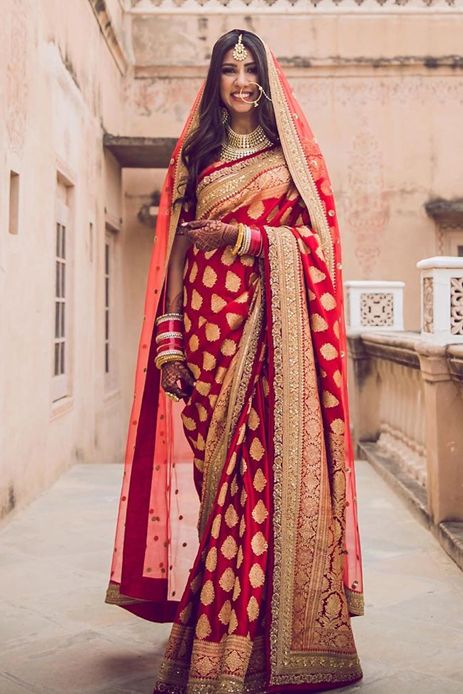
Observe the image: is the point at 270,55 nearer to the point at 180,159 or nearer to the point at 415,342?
the point at 180,159

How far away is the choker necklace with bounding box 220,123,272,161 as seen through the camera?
2504mm

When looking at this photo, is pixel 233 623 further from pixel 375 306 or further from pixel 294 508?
pixel 375 306

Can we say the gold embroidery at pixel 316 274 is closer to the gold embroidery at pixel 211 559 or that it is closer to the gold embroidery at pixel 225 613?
the gold embroidery at pixel 211 559

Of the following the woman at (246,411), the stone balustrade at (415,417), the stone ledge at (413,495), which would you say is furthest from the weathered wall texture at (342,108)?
the woman at (246,411)

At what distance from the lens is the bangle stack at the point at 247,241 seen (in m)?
2.36

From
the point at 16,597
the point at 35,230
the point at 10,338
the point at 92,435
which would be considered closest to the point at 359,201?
the point at 92,435

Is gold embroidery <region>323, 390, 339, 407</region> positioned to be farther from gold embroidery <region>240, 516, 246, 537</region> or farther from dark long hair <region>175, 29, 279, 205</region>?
dark long hair <region>175, 29, 279, 205</region>

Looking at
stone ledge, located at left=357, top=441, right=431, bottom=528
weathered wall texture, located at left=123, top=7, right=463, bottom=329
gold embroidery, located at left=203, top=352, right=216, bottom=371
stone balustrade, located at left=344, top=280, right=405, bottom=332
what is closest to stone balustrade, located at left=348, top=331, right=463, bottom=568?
stone ledge, located at left=357, top=441, right=431, bottom=528

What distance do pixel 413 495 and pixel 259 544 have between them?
Answer: 8.75 feet

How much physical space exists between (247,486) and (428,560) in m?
1.77

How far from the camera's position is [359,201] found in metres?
9.51

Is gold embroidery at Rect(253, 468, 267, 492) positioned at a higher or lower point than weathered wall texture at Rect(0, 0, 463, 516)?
lower

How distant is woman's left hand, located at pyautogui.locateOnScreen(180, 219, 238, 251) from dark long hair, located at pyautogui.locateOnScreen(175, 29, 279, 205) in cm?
24

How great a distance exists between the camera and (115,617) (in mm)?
2957
